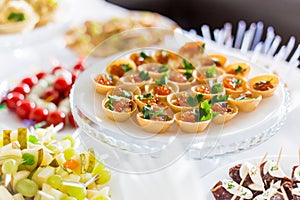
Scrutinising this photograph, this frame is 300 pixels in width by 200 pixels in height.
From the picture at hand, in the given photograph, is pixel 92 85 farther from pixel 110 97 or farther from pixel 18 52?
pixel 18 52

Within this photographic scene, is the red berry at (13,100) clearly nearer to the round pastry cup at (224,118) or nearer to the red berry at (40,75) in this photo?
the red berry at (40,75)

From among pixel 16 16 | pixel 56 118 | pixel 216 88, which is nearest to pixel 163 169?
pixel 216 88

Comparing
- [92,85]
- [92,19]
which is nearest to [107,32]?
[92,19]

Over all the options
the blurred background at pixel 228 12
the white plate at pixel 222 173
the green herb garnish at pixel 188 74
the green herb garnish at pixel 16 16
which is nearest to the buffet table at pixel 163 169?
the white plate at pixel 222 173

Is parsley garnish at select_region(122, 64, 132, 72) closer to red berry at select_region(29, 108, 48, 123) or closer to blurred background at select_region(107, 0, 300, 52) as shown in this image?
red berry at select_region(29, 108, 48, 123)

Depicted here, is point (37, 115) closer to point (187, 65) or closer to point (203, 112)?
point (187, 65)

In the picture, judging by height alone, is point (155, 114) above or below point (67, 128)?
above
